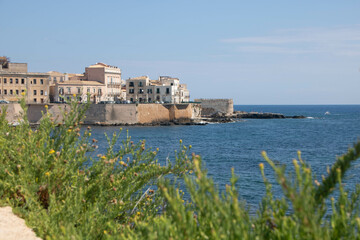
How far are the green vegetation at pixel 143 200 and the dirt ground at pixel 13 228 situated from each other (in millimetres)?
109

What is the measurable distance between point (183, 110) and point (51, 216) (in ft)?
201

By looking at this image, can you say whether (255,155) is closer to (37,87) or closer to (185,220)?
(185,220)

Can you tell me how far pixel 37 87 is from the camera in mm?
61281

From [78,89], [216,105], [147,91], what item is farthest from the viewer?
[216,105]

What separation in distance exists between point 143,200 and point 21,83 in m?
54.7

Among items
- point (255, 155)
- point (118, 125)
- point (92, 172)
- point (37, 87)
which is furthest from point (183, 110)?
point (92, 172)

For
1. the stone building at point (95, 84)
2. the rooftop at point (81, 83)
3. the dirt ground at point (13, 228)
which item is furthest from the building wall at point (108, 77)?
the dirt ground at point (13, 228)

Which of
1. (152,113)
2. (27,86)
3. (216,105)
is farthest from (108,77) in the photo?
(216,105)

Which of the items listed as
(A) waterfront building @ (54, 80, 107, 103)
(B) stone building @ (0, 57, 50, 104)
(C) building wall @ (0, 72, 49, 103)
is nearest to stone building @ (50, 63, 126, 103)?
(A) waterfront building @ (54, 80, 107, 103)

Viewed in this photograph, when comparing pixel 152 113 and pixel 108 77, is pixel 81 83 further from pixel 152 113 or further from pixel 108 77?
pixel 152 113

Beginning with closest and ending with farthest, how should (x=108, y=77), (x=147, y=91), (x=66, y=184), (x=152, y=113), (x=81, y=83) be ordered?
(x=66, y=184)
(x=81, y=83)
(x=152, y=113)
(x=108, y=77)
(x=147, y=91)

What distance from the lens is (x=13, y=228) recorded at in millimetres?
6582

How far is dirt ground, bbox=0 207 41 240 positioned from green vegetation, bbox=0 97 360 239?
109 millimetres

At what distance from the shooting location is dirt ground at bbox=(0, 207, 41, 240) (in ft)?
20.7
